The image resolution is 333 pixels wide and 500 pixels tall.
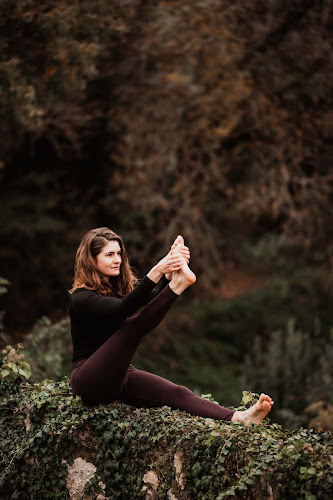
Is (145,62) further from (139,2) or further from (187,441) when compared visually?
(187,441)

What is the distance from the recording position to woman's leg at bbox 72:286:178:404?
3104 millimetres

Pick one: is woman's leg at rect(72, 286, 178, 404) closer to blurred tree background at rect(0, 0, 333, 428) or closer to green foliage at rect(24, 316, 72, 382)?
green foliage at rect(24, 316, 72, 382)

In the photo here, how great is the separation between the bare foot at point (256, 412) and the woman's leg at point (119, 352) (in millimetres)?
643

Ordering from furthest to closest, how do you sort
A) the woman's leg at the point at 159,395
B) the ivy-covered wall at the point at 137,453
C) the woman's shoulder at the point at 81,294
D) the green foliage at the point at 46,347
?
1. the green foliage at the point at 46,347
2. the woman's shoulder at the point at 81,294
3. the woman's leg at the point at 159,395
4. the ivy-covered wall at the point at 137,453

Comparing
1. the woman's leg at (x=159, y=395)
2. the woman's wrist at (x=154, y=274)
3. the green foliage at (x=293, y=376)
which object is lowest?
the green foliage at (x=293, y=376)

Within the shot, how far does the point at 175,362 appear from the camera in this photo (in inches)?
352

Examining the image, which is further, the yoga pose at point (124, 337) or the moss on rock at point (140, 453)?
the yoga pose at point (124, 337)

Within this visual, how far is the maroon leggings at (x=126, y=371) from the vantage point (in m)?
3.10

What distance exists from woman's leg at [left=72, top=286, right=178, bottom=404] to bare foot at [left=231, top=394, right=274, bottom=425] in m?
0.64

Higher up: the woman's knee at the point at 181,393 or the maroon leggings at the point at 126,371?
the maroon leggings at the point at 126,371

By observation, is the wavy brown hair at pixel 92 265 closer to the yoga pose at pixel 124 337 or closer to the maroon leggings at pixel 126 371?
the yoga pose at pixel 124 337

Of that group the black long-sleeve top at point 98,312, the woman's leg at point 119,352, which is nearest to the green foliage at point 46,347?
the black long-sleeve top at point 98,312

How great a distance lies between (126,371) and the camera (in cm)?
316

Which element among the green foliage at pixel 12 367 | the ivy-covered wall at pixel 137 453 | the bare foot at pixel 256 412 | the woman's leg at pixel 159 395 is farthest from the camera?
the green foliage at pixel 12 367
